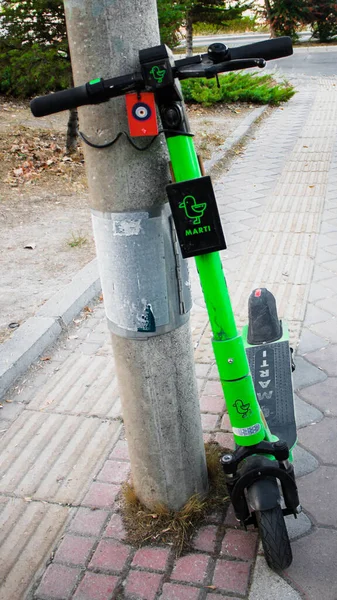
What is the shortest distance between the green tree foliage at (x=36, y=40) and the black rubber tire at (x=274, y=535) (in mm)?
7152

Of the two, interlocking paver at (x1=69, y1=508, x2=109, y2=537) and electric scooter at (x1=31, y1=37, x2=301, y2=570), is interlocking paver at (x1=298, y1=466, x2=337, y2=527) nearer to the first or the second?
electric scooter at (x1=31, y1=37, x2=301, y2=570)

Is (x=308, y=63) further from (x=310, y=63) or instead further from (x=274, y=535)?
(x=274, y=535)

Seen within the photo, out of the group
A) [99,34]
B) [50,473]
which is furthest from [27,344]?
[99,34]

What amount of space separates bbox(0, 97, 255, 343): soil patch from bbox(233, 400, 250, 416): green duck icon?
2.32 metres

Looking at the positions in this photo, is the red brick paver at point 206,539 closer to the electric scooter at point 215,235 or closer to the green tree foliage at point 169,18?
the electric scooter at point 215,235

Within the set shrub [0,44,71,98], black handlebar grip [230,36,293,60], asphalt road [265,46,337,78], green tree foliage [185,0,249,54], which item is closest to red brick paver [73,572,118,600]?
black handlebar grip [230,36,293,60]

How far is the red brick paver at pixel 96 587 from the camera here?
231cm

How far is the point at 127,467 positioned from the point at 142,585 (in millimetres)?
711

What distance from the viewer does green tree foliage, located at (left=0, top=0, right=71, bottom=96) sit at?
7.94m

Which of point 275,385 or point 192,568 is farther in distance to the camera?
point 275,385

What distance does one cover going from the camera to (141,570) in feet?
7.83

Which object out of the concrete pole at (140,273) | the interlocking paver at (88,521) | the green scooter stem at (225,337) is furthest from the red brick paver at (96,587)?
the green scooter stem at (225,337)

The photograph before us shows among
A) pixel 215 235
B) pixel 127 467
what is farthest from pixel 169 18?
pixel 215 235

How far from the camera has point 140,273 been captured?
2.19 meters
